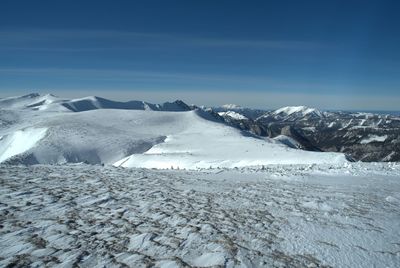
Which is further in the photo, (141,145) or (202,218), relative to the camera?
(141,145)

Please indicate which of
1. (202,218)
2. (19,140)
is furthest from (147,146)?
(202,218)

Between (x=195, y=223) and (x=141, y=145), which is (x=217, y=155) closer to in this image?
(x=141, y=145)

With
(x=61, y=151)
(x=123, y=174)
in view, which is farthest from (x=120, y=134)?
(x=123, y=174)

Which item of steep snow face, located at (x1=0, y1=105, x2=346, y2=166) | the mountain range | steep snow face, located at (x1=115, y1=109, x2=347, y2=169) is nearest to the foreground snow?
steep snow face, located at (x1=115, y1=109, x2=347, y2=169)

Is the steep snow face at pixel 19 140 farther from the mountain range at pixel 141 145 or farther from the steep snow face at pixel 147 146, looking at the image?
the steep snow face at pixel 147 146

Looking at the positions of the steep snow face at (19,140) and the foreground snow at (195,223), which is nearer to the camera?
the foreground snow at (195,223)

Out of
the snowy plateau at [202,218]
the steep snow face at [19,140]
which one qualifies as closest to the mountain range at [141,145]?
the steep snow face at [19,140]

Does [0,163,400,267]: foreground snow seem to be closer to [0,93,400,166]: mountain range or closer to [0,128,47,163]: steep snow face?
[0,93,400,166]: mountain range
